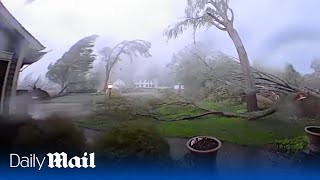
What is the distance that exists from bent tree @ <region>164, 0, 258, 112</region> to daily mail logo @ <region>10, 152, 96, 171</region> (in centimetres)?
112

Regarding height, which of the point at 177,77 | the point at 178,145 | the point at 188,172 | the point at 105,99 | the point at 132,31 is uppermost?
the point at 132,31

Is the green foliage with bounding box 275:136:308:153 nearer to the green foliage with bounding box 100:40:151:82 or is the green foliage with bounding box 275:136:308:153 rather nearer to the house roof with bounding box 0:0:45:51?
the green foliage with bounding box 100:40:151:82

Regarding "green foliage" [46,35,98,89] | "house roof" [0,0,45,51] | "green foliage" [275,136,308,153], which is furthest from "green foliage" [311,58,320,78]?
"house roof" [0,0,45,51]

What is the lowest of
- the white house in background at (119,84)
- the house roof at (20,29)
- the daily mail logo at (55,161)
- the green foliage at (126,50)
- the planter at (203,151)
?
the daily mail logo at (55,161)

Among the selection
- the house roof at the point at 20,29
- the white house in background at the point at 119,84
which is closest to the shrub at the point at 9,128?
the house roof at the point at 20,29

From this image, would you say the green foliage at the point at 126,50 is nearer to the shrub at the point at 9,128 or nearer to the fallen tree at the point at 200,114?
the fallen tree at the point at 200,114

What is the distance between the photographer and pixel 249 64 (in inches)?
120

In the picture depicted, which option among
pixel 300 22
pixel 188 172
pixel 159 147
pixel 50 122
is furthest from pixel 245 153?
pixel 50 122

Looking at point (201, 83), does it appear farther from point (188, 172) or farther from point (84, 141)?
point (84, 141)

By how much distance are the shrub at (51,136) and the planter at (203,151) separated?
83 centimetres

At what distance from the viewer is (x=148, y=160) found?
2916 millimetres

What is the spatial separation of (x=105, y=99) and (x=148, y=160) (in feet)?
1.90

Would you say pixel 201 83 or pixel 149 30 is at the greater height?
pixel 149 30

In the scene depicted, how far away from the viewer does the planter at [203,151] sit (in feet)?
9.68
